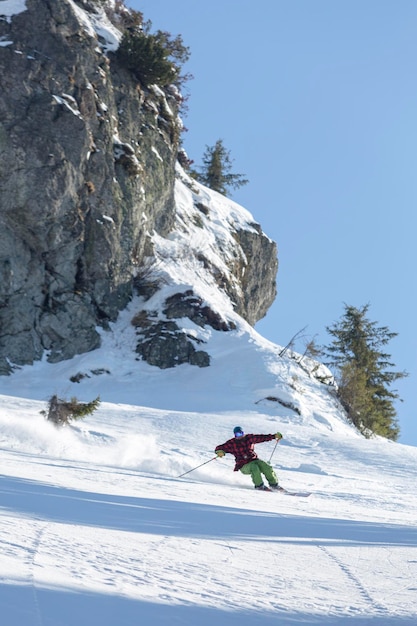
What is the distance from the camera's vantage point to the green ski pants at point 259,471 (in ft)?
35.6

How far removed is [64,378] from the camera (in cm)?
2283

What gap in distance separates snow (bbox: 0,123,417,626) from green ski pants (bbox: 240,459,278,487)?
383 mm

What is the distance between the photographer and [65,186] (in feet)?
82.9

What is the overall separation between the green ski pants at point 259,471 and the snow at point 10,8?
23.4m

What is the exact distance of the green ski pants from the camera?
10852 millimetres

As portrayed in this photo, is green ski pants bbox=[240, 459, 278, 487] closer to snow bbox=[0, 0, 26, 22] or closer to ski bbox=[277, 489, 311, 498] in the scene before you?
ski bbox=[277, 489, 311, 498]

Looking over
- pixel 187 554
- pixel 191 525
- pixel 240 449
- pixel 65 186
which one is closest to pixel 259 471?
pixel 240 449

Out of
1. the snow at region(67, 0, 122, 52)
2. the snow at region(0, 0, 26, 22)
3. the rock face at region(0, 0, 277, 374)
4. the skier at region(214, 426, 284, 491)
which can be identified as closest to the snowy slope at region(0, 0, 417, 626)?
the skier at region(214, 426, 284, 491)

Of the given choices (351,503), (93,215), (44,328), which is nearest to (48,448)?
(351,503)

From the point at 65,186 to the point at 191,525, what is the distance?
21923mm

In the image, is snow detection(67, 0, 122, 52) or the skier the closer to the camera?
the skier

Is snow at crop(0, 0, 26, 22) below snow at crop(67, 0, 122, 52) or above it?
below

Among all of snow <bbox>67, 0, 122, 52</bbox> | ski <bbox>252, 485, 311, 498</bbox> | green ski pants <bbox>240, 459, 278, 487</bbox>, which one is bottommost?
ski <bbox>252, 485, 311, 498</bbox>

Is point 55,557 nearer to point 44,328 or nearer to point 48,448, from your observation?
point 48,448
